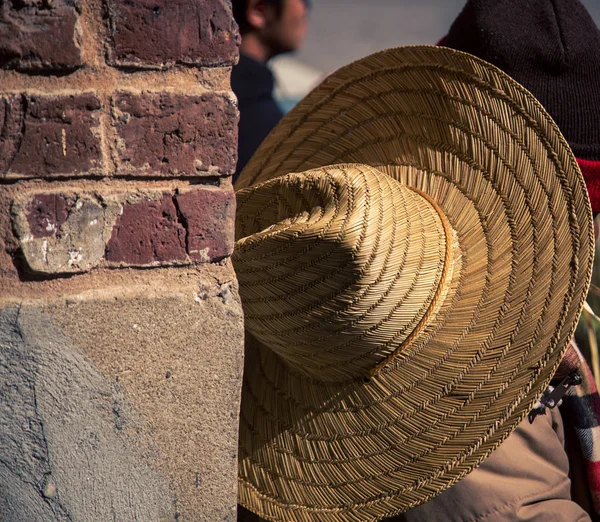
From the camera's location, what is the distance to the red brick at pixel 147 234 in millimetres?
783

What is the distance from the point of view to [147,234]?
31.2 inches

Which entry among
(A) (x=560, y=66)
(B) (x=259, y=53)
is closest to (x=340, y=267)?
(A) (x=560, y=66)

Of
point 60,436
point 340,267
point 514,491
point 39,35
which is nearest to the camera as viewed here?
point 39,35

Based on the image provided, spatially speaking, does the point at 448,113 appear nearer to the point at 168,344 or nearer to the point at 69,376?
the point at 168,344

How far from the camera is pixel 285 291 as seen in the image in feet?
3.64

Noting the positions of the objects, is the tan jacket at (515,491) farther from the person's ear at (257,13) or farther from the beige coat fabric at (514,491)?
the person's ear at (257,13)

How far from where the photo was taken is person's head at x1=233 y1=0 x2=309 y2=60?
8.37 feet

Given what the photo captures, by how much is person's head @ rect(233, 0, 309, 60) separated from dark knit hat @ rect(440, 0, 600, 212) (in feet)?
4.47

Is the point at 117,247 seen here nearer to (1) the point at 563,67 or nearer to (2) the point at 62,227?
(2) the point at 62,227

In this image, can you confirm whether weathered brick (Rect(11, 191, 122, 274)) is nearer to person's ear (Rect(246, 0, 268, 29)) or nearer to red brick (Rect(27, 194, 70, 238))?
red brick (Rect(27, 194, 70, 238))

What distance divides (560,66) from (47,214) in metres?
1.01

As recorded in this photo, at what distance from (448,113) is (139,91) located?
0.66m

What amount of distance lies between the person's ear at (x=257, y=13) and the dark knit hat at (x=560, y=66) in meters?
1.36

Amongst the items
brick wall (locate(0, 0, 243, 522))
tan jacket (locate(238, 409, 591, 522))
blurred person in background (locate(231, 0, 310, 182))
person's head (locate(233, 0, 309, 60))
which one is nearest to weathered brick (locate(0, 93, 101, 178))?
brick wall (locate(0, 0, 243, 522))
